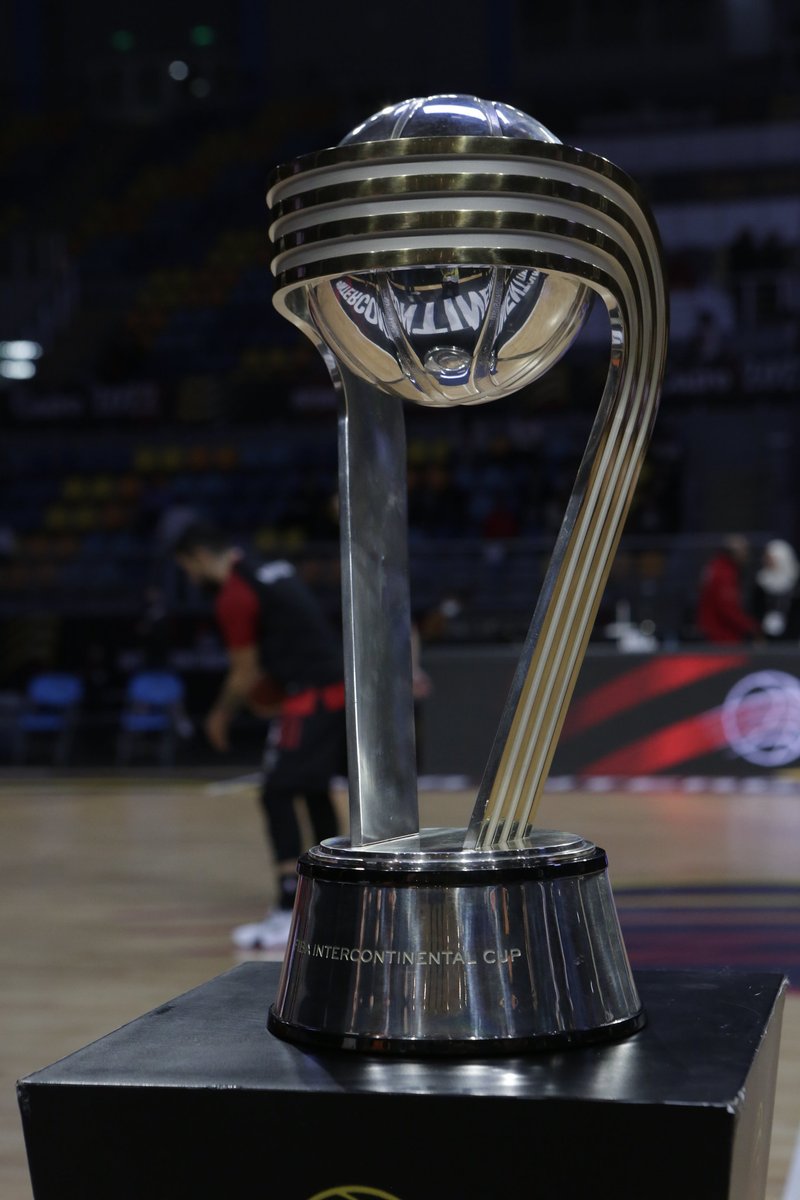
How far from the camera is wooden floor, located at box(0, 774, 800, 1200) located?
4.81 m

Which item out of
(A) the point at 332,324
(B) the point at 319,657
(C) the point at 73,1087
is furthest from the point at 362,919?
(B) the point at 319,657

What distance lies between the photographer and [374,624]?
184 centimetres

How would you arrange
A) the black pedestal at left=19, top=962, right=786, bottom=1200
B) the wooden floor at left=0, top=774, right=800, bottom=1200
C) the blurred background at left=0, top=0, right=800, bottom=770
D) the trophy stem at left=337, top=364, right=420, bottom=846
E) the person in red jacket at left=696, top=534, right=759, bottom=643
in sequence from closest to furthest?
1. the black pedestal at left=19, top=962, right=786, bottom=1200
2. the trophy stem at left=337, top=364, right=420, bottom=846
3. the wooden floor at left=0, top=774, right=800, bottom=1200
4. the person in red jacket at left=696, top=534, right=759, bottom=643
5. the blurred background at left=0, top=0, right=800, bottom=770

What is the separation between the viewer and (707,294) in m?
18.2

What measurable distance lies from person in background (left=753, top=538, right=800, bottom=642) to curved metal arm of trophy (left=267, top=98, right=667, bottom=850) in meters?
11.5

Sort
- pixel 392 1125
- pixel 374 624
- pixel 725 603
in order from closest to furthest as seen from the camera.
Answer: pixel 392 1125, pixel 374 624, pixel 725 603

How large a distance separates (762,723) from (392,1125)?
1035 cm

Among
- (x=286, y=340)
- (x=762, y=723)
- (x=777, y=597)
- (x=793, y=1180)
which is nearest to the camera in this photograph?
(x=793, y=1180)

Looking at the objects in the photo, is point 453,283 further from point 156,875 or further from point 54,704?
point 54,704

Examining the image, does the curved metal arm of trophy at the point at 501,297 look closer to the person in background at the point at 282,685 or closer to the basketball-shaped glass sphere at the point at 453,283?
the basketball-shaped glass sphere at the point at 453,283

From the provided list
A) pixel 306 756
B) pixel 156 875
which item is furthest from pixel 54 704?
pixel 306 756

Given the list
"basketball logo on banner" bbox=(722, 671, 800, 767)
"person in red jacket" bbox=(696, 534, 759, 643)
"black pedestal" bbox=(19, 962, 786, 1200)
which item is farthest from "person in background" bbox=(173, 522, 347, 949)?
"person in red jacket" bbox=(696, 534, 759, 643)

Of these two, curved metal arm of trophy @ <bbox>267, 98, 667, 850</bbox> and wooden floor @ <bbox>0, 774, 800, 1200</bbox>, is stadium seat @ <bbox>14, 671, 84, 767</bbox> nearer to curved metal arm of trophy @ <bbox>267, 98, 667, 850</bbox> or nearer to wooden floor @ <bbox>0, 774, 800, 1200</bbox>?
wooden floor @ <bbox>0, 774, 800, 1200</bbox>

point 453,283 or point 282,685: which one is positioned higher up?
point 453,283
